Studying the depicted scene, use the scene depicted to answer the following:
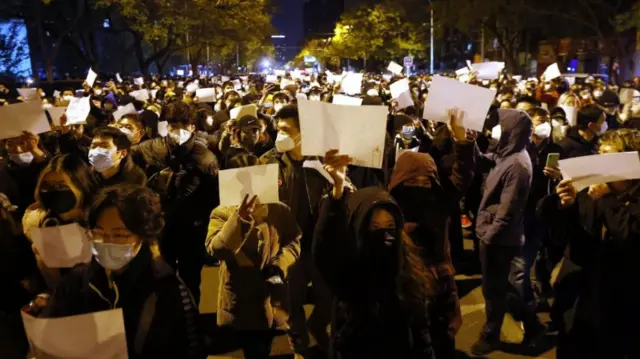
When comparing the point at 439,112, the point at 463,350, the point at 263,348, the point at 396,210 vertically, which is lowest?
the point at 463,350

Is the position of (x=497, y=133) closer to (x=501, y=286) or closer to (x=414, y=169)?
(x=501, y=286)

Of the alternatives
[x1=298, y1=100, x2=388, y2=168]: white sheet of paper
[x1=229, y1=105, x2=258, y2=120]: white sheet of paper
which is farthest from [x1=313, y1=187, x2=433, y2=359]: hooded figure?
[x1=229, y1=105, x2=258, y2=120]: white sheet of paper

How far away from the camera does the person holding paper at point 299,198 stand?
4.20m

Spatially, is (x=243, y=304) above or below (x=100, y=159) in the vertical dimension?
below

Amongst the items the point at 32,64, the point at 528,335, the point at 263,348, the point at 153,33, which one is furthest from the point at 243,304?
the point at 32,64

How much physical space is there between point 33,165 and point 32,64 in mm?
36621

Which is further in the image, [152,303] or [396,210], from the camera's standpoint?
[396,210]

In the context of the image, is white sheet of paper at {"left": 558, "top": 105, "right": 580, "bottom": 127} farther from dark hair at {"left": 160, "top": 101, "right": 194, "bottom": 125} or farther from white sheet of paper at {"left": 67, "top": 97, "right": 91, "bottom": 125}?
white sheet of paper at {"left": 67, "top": 97, "right": 91, "bottom": 125}

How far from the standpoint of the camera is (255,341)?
12.3ft

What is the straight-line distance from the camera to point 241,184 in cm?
321

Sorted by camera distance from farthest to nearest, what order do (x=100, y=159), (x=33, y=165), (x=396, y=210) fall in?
(x=33, y=165)
(x=100, y=159)
(x=396, y=210)

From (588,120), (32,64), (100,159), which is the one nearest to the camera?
(100,159)

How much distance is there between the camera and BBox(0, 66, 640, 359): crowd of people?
251 cm

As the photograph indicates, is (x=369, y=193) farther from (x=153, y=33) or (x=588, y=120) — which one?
(x=153, y=33)
